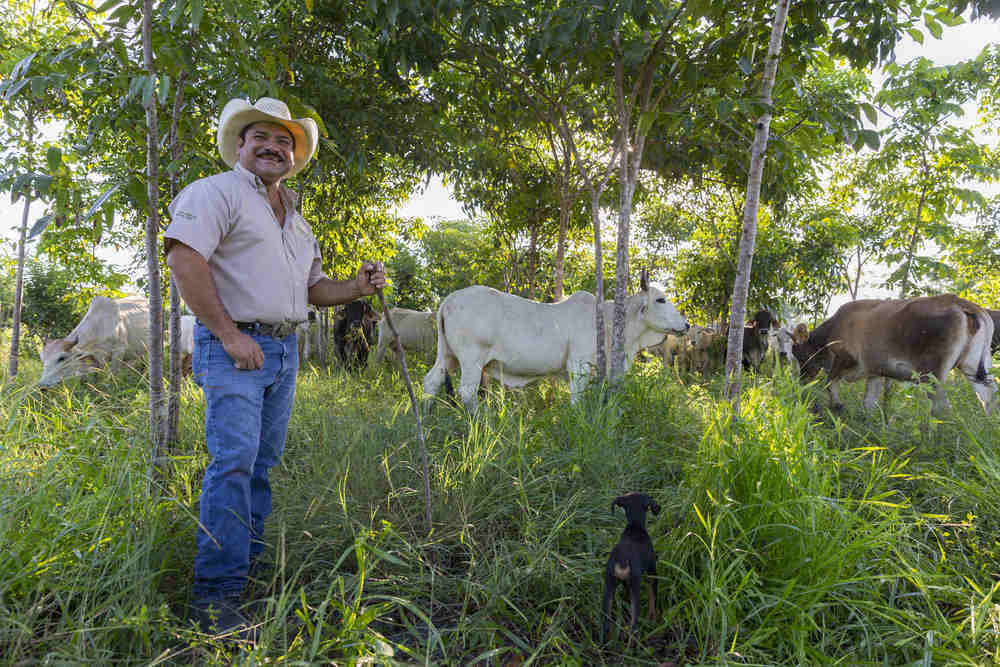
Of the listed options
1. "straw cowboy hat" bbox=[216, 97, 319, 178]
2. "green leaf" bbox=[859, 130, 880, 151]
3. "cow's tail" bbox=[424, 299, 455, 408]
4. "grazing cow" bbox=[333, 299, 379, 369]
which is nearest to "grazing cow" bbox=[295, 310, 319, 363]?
"grazing cow" bbox=[333, 299, 379, 369]

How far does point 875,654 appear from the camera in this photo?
6.07 feet

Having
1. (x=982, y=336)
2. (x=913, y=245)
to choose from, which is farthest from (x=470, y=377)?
(x=913, y=245)

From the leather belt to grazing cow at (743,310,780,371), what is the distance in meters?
8.38

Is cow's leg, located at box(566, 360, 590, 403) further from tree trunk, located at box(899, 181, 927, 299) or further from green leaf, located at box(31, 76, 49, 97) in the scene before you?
tree trunk, located at box(899, 181, 927, 299)

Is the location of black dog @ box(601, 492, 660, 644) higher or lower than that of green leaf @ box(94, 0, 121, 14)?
lower

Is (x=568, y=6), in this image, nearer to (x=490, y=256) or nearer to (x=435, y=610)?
(x=435, y=610)

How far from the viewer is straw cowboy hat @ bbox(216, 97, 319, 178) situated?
8.18 ft

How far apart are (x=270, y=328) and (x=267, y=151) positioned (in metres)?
0.79

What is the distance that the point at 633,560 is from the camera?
197 centimetres

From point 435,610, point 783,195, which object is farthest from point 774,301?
point 435,610

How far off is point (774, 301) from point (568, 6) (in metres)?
7.60

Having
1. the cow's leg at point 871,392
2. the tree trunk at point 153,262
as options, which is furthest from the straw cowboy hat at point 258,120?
the cow's leg at point 871,392

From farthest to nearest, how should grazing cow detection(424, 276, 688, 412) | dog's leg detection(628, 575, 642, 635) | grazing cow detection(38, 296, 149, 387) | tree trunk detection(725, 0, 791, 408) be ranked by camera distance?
grazing cow detection(38, 296, 149, 387) < grazing cow detection(424, 276, 688, 412) < tree trunk detection(725, 0, 791, 408) < dog's leg detection(628, 575, 642, 635)

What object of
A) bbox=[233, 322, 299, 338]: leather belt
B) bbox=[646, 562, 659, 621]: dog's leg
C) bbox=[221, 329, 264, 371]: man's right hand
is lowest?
bbox=[646, 562, 659, 621]: dog's leg
